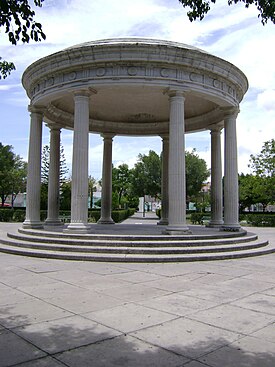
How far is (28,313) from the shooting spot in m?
6.22

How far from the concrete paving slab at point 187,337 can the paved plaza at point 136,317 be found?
0.5 inches

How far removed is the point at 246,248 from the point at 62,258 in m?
7.24

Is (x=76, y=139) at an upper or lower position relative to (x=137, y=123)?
lower

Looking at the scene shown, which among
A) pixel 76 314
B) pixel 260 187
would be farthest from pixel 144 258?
pixel 260 187

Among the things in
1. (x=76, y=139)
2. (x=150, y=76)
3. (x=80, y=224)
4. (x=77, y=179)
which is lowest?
(x=80, y=224)

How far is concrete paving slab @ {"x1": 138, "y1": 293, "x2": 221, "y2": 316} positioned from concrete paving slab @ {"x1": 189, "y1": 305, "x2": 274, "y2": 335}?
22 centimetres

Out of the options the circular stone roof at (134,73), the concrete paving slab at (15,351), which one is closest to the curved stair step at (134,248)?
the circular stone roof at (134,73)

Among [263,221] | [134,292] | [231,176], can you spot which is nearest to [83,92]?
[231,176]

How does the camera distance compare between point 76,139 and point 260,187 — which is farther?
point 260,187

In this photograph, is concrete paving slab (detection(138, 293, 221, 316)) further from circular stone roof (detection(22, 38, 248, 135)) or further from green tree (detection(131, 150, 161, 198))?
green tree (detection(131, 150, 161, 198))

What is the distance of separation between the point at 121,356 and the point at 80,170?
1090cm

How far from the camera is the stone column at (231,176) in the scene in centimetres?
1755

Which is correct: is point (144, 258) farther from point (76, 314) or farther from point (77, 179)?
point (76, 314)

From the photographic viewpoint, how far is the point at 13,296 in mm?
7344
